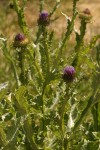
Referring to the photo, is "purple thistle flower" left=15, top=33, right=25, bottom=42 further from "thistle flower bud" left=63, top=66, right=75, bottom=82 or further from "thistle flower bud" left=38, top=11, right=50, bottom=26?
"thistle flower bud" left=63, top=66, right=75, bottom=82

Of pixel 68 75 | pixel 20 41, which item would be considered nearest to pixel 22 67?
pixel 20 41

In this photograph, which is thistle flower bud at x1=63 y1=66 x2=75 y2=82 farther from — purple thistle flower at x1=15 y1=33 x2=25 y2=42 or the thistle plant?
purple thistle flower at x1=15 y1=33 x2=25 y2=42

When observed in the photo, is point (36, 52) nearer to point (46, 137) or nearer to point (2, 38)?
point (2, 38)

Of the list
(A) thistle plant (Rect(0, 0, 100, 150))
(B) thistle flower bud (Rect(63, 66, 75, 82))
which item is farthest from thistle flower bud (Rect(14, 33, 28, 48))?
(B) thistle flower bud (Rect(63, 66, 75, 82))

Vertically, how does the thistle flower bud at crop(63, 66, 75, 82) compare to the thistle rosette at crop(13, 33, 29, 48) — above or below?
below

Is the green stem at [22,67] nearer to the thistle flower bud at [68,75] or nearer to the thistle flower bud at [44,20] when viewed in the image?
the thistle flower bud at [44,20]

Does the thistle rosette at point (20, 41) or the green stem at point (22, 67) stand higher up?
the thistle rosette at point (20, 41)

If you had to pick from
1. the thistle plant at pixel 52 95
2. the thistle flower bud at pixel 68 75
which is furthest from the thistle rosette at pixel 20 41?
the thistle flower bud at pixel 68 75

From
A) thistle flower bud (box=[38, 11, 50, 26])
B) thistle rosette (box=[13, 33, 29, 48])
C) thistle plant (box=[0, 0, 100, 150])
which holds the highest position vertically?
thistle flower bud (box=[38, 11, 50, 26])

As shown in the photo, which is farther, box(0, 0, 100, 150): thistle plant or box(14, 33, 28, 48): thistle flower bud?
box(14, 33, 28, 48): thistle flower bud

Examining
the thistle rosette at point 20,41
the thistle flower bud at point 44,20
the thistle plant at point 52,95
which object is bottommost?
the thistle plant at point 52,95

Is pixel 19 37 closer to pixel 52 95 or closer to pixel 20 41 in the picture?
pixel 20 41
